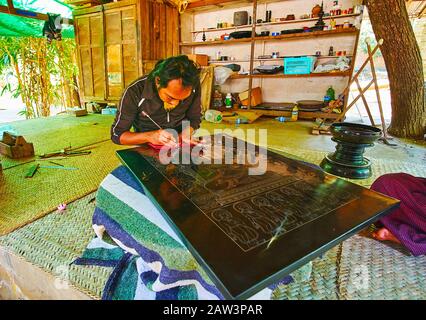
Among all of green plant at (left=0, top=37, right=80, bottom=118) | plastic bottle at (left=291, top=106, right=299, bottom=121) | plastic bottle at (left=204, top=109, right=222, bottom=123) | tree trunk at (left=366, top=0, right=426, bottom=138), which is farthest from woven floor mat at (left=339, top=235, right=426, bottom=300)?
green plant at (left=0, top=37, right=80, bottom=118)

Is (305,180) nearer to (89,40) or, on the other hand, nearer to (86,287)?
(86,287)

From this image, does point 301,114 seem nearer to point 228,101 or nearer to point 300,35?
point 300,35

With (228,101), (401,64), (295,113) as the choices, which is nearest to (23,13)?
(228,101)

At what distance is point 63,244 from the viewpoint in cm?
115

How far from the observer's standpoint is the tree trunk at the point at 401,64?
3162 millimetres

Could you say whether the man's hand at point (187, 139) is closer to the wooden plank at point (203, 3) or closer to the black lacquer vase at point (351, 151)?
the black lacquer vase at point (351, 151)

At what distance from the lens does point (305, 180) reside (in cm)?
104

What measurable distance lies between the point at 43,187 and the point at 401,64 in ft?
14.4

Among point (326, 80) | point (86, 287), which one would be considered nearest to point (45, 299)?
point (86, 287)

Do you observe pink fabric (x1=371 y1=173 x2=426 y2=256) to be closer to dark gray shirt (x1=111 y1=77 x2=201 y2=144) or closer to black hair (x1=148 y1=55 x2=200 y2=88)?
black hair (x1=148 y1=55 x2=200 y2=88)

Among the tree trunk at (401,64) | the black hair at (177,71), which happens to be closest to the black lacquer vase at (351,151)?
the black hair at (177,71)

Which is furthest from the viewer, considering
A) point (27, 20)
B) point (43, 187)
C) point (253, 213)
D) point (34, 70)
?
point (34, 70)
